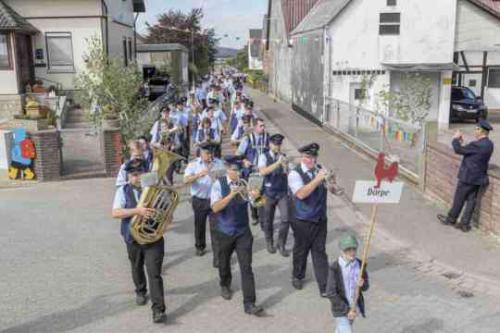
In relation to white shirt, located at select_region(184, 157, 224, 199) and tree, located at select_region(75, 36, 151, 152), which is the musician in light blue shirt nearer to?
white shirt, located at select_region(184, 157, 224, 199)

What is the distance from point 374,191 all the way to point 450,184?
5.25 metres

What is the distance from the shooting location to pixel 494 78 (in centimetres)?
3256

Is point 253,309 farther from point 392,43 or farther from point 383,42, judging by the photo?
point 392,43

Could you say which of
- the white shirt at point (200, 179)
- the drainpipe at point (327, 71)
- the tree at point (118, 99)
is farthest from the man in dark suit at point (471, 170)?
the drainpipe at point (327, 71)

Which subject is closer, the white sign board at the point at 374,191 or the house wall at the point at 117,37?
the white sign board at the point at 374,191

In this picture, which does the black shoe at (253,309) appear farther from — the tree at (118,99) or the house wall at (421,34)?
the house wall at (421,34)

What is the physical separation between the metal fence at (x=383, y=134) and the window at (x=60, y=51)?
11952 millimetres

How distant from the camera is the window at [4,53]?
23.1 metres

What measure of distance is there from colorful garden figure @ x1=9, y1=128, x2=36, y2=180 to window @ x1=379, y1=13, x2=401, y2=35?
16.3 metres

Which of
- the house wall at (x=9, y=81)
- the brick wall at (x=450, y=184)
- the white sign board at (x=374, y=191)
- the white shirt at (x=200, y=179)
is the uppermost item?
the house wall at (x=9, y=81)

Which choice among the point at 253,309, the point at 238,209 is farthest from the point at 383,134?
the point at 253,309

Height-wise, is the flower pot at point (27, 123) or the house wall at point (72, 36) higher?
the house wall at point (72, 36)

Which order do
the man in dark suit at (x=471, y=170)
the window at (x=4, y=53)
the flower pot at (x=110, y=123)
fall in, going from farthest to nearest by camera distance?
the window at (x=4, y=53)
the flower pot at (x=110, y=123)
the man in dark suit at (x=471, y=170)

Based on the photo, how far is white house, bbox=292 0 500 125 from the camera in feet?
76.9
